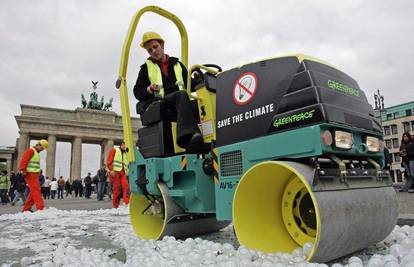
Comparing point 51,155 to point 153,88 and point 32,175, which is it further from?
point 153,88

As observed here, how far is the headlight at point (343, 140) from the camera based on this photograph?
6.50 ft

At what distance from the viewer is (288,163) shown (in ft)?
6.40

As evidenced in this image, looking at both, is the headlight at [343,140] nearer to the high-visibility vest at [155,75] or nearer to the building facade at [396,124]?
the high-visibility vest at [155,75]

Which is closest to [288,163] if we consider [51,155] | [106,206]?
[106,206]

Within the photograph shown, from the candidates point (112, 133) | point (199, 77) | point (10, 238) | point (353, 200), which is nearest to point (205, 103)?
point (199, 77)

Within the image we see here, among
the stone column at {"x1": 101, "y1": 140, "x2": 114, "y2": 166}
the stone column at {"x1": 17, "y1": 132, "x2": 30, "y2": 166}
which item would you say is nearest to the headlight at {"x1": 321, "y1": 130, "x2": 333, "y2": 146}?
the stone column at {"x1": 17, "y1": 132, "x2": 30, "y2": 166}

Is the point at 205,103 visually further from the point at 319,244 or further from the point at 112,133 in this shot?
the point at 112,133

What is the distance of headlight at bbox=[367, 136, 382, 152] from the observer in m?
2.29

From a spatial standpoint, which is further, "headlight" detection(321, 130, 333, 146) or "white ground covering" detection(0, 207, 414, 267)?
"white ground covering" detection(0, 207, 414, 267)

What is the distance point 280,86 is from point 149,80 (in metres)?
1.67

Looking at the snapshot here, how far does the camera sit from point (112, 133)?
47000mm

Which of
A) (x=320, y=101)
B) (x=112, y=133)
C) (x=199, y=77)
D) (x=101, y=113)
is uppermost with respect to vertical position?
(x=101, y=113)

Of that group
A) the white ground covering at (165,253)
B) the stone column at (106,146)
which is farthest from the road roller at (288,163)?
the stone column at (106,146)

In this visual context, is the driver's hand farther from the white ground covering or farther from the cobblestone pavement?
the cobblestone pavement
